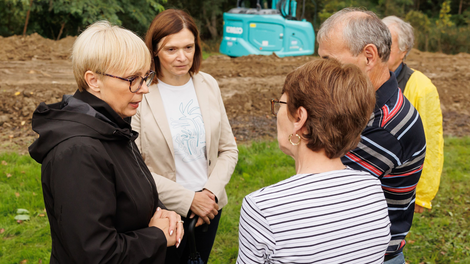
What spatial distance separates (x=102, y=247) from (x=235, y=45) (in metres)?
12.7

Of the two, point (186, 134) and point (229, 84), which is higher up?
point (186, 134)

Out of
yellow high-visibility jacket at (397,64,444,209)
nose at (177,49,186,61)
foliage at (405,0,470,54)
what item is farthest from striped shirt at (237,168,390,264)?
foliage at (405,0,470,54)

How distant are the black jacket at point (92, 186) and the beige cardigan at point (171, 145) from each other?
652mm

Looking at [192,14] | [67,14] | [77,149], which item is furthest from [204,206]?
[192,14]

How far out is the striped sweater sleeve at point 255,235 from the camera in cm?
131

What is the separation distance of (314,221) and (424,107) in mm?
2393

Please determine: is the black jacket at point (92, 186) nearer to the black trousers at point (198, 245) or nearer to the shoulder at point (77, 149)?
the shoulder at point (77, 149)

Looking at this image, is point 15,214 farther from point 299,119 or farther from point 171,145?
point 299,119

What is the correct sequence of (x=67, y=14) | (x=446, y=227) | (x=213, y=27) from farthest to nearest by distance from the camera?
1. (x=213, y=27)
2. (x=67, y=14)
3. (x=446, y=227)

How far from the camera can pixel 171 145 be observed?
2.56 meters

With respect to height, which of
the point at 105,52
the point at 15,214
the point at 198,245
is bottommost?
the point at 15,214

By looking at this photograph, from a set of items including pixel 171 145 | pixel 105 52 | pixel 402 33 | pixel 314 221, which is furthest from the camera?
pixel 402 33

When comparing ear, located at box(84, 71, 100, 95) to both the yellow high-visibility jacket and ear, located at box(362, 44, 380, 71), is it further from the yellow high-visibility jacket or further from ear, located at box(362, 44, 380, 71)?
the yellow high-visibility jacket

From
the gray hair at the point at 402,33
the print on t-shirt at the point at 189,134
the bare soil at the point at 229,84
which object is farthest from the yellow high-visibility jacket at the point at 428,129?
the bare soil at the point at 229,84
